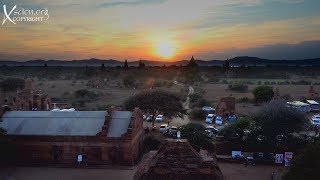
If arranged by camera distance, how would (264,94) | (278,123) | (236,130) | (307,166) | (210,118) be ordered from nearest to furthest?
(307,166) → (278,123) → (236,130) → (210,118) → (264,94)

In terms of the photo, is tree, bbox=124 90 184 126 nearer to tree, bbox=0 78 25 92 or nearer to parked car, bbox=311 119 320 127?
parked car, bbox=311 119 320 127

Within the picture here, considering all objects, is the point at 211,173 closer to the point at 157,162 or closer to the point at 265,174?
the point at 157,162

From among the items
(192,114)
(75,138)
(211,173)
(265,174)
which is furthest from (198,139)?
(192,114)

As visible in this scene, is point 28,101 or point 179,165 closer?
point 179,165

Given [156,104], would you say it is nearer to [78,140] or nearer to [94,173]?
[78,140]

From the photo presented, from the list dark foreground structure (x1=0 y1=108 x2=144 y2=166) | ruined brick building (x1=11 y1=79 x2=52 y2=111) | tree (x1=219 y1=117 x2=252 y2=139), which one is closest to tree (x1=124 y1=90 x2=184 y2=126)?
tree (x1=219 y1=117 x2=252 y2=139)

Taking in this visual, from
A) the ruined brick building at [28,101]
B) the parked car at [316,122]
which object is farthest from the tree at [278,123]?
the ruined brick building at [28,101]

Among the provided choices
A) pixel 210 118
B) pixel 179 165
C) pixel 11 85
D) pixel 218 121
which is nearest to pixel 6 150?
pixel 179 165
